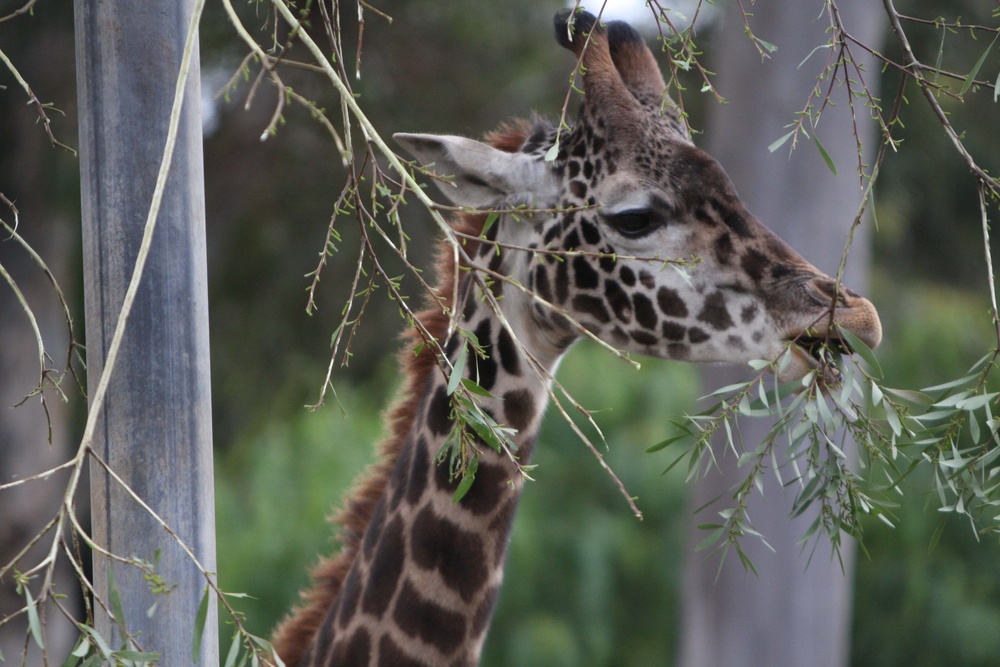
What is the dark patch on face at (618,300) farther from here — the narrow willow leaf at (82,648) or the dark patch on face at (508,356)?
the narrow willow leaf at (82,648)

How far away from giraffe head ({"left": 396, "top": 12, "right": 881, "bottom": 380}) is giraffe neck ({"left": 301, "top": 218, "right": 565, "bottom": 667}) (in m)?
0.14

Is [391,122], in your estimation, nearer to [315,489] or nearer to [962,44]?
[315,489]

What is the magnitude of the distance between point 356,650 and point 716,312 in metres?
1.11

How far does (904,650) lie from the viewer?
7.81m

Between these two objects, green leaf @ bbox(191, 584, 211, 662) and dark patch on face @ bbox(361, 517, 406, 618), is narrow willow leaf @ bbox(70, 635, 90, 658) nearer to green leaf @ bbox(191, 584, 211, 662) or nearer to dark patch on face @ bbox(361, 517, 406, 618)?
green leaf @ bbox(191, 584, 211, 662)

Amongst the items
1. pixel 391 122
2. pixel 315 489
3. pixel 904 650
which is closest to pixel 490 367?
pixel 315 489

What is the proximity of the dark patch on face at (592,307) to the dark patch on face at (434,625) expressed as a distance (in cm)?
75

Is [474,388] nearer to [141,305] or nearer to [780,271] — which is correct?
[141,305]

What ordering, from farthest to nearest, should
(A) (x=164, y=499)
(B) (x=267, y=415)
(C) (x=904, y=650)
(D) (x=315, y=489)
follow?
(B) (x=267, y=415) < (C) (x=904, y=650) < (D) (x=315, y=489) < (A) (x=164, y=499)

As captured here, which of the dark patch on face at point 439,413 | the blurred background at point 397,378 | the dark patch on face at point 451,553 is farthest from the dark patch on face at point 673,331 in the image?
the blurred background at point 397,378

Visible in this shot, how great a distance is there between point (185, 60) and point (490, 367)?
119 cm

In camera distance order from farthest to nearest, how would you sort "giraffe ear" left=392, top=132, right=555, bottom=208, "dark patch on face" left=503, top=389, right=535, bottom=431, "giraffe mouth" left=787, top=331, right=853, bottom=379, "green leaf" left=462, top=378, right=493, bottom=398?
"dark patch on face" left=503, top=389, right=535, bottom=431 → "giraffe ear" left=392, top=132, right=555, bottom=208 → "giraffe mouth" left=787, top=331, right=853, bottom=379 → "green leaf" left=462, top=378, right=493, bottom=398

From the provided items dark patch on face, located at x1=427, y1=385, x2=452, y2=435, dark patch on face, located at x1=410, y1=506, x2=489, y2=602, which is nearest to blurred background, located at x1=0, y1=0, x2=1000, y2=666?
dark patch on face, located at x1=427, y1=385, x2=452, y2=435

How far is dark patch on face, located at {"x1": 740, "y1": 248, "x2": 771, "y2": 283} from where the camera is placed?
91.7 inches
